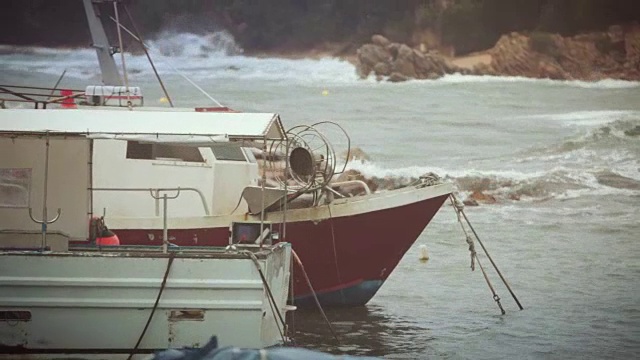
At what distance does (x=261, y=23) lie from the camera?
1492 cm

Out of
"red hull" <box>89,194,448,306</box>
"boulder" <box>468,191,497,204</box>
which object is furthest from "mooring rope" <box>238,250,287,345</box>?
"boulder" <box>468,191,497,204</box>

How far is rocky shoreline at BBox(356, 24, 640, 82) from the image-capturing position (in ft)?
49.0

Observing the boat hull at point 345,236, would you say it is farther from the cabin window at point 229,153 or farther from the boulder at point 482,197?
the boulder at point 482,197

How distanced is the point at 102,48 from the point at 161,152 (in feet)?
5.75

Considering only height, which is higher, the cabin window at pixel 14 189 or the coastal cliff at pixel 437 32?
the coastal cliff at pixel 437 32

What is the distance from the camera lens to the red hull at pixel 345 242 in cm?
1029

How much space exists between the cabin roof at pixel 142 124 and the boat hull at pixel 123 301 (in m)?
0.78

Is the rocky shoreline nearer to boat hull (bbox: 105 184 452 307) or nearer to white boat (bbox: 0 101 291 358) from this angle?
boat hull (bbox: 105 184 452 307)

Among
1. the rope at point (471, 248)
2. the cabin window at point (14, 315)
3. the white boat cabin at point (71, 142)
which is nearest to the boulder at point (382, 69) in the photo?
the rope at point (471, 248)

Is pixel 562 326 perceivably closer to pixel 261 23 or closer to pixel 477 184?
pixel 477 184

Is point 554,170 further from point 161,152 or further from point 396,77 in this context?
point 161,152

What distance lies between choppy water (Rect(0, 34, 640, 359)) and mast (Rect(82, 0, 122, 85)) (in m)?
1.90

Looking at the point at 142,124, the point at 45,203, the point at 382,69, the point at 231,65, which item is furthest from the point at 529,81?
the point at 45,203

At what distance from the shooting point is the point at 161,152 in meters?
10.7
